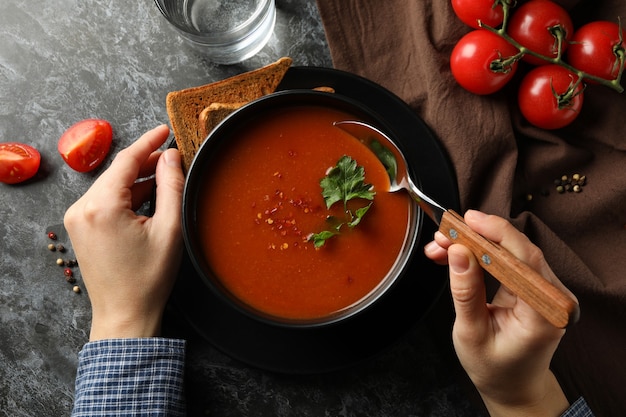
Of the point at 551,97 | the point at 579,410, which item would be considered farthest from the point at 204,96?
the point at 579,410

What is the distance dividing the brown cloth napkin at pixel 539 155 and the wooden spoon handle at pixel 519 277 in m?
0.58

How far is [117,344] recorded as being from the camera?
6.79 feet

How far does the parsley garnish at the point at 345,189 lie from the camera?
1.88 m

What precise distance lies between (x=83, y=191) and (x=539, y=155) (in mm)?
1798

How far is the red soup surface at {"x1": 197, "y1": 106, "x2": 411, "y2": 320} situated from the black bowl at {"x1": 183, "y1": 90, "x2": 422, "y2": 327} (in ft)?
0.07

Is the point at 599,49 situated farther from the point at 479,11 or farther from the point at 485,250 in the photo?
the point at 485,250

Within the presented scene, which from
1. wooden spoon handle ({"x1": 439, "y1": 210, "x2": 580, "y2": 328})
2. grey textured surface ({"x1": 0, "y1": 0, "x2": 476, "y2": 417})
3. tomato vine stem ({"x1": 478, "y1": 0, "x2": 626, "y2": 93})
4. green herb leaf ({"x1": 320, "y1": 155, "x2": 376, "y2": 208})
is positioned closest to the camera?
wooden spoon handle ({"x1": 439, "y1": 210, "x2": 580, "y2": 328})

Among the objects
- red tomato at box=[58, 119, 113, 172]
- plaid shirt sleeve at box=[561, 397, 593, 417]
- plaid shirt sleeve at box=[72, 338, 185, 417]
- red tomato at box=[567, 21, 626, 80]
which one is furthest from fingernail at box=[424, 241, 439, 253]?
red tomato at box=[58, 119, 113, 172]

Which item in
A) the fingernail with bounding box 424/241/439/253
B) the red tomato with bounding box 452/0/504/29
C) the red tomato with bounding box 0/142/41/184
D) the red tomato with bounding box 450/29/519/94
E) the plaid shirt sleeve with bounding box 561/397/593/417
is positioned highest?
the red tomato with bounding box 452/0/504/29

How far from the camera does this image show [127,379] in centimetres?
206

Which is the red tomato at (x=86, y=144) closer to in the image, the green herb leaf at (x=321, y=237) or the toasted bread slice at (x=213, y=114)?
the toasted bread slice at (x=213, y=114)

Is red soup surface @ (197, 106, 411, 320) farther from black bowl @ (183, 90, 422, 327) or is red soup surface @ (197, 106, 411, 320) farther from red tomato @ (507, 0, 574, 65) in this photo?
red tomato @ (507, 0, 574, 65)

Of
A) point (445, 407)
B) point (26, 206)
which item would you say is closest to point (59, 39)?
point (26, 206)

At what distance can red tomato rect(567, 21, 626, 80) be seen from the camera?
2.07 meters
